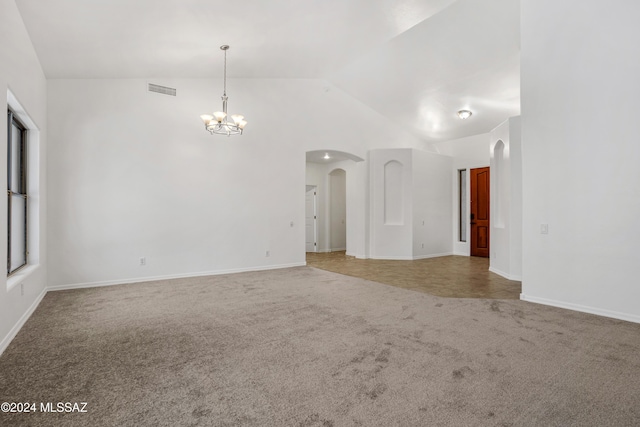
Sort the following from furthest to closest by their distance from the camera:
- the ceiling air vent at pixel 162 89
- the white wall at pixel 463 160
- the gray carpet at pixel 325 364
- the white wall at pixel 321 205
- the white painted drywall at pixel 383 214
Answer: the white wall at pixel 321 205 < the white wall at pixel 463 160 < the white painted drywall at pixel 383 214 < the ceiling air vent at pixel 162 89 < the gray carpet at pixel 325 364

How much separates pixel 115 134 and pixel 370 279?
4.90m

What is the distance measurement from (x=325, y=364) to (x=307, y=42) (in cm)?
496

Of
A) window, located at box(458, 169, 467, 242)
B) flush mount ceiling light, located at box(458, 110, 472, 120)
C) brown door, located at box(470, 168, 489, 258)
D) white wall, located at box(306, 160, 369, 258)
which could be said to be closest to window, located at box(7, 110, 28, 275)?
white wall, located at box(306, 160, 369, 258)

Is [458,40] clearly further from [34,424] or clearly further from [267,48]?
[34,424]

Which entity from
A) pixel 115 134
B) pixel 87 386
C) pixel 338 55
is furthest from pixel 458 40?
pixel 87 386

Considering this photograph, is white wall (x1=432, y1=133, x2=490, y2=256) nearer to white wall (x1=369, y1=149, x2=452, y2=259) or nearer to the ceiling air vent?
white wall (x1=369, y1=149, x2=452, y2=259)

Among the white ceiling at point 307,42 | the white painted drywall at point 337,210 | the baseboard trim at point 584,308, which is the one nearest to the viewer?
the baseboard trim at point 584,308

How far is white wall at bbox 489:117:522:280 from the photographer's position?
5762 millimetres

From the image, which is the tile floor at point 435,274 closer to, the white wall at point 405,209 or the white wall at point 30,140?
the white wall at point 405,209

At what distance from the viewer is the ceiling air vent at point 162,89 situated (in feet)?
19.3

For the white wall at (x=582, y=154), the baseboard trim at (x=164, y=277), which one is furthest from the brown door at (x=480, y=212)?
the baseboard trim at (x=164, y=277)

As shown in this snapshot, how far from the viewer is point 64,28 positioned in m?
3.99

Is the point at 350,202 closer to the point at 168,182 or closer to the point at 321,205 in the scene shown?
the point at 321,205

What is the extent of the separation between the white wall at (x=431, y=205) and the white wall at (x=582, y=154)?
421 cm
